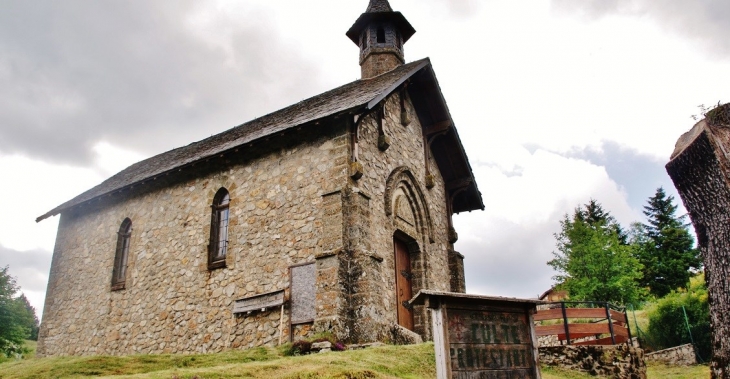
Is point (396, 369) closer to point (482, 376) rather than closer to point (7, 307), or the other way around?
point (482, 376)

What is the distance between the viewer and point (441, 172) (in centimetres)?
1920

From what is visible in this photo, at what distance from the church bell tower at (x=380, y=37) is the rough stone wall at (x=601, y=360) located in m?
11.8

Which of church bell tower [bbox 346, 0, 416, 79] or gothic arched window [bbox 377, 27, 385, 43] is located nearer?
church bell tower [bbox 346, 0, 416, 79]

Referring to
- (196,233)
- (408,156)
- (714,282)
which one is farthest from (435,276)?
(714,282)

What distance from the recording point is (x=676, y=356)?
18156mm

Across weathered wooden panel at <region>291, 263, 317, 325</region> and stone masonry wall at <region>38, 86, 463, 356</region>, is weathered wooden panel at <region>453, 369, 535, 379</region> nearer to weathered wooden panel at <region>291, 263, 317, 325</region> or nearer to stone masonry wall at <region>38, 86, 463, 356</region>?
stone masonry wall at <region>38, 86, 463, 356</region>

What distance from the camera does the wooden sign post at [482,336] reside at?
7.21 meters

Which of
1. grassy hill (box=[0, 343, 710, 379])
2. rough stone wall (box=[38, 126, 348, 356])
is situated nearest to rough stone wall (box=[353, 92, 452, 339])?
rough stone wall (box=[38, 126, 348, 356])

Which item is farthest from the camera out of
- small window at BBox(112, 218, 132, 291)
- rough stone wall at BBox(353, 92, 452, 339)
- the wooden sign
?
small window at BBox(112, 218, 132, 291)

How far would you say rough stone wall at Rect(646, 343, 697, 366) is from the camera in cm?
1802

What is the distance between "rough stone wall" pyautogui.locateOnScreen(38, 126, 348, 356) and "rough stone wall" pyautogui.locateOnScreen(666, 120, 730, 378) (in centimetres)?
787

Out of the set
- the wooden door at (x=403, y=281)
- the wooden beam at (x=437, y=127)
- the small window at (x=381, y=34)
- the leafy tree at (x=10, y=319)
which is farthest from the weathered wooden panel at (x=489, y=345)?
the leafy tree at (x=10, y=319)

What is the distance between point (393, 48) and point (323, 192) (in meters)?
9.33

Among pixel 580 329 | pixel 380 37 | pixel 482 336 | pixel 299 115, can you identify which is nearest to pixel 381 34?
pixel 380 37
